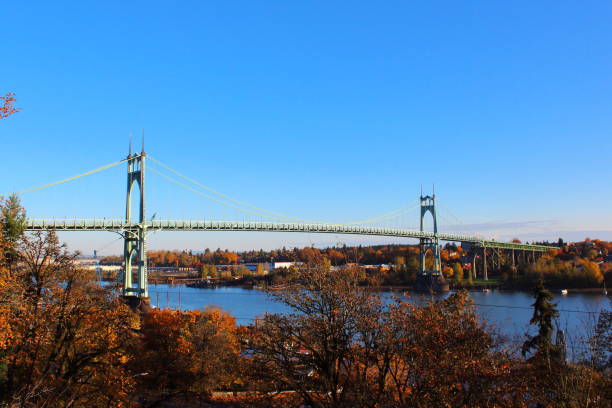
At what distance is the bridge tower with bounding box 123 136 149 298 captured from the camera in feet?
90.6

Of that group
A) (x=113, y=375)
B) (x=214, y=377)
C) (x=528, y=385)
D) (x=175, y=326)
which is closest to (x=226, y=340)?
(x=214, y=377)

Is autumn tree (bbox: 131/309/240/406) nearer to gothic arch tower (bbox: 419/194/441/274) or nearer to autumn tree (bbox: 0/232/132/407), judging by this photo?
autumn tree (bbox: 0/232/132/407)

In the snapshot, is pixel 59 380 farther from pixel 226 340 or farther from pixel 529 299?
pixel 529 299

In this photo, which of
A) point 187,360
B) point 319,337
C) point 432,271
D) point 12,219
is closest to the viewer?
point 319,337

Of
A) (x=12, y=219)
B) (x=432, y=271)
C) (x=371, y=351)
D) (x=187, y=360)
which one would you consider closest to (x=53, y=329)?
(x=371, y=351)

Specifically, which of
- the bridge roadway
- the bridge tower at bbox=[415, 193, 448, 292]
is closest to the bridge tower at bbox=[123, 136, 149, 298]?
the bridge roadway

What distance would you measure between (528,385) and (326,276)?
3228mm

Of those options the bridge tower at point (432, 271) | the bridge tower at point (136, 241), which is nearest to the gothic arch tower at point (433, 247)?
the bridge tower at point (432, 271)

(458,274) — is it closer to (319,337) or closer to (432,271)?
(432,271)

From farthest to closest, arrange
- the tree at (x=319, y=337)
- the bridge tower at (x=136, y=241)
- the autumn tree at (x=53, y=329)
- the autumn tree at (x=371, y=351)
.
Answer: the bridge tower at (x=136, y=241) → the tree at (x=319, y=337) → the autumn tree at (x=53, y=329) → the autumn tree at (x=371, y=351)

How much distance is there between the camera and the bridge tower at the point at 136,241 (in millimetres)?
27609

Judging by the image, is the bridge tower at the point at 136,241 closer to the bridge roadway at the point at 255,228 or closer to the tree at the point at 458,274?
the bridge roadway at the point at 255,228

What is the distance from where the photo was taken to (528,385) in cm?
688

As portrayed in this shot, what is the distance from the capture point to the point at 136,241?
29.5 m
